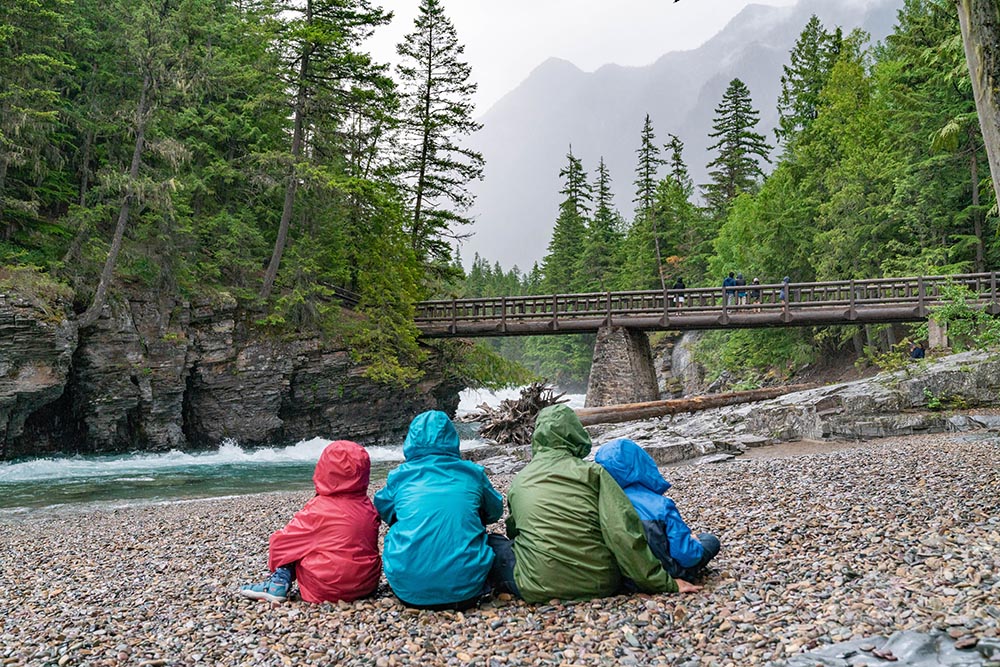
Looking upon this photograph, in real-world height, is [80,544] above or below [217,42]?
below

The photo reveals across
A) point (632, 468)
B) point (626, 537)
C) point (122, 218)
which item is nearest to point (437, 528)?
point (626, 537)

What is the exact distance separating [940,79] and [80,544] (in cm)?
2845

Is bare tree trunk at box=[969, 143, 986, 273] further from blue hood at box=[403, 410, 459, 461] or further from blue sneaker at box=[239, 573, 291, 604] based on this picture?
blue sneaker at box=[239, 573, 291, 604]

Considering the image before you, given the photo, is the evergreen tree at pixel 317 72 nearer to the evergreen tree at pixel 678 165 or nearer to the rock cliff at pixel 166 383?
the rock cliff at pixel 166 383

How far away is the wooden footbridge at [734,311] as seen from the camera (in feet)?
70.6

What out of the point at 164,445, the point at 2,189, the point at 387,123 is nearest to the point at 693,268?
the point at 387,123

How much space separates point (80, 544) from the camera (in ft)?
28.7

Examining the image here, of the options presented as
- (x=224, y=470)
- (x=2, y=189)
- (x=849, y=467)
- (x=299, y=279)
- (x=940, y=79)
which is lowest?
(x=224, y=470)

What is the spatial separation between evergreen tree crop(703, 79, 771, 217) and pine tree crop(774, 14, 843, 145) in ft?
27.8

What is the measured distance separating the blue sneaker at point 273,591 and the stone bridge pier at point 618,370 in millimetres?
19984

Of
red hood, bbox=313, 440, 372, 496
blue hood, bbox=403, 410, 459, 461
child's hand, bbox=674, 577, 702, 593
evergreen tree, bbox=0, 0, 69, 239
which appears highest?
evergreen tree, bbox=0, 0, 69, 239

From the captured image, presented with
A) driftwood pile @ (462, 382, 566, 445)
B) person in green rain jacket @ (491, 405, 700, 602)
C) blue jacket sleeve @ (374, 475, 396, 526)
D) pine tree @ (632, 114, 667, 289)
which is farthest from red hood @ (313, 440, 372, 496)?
pine tree @ (632, 114, 667, 289)

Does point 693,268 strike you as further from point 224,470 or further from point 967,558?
point 967,558

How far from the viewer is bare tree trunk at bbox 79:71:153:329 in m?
19.4
